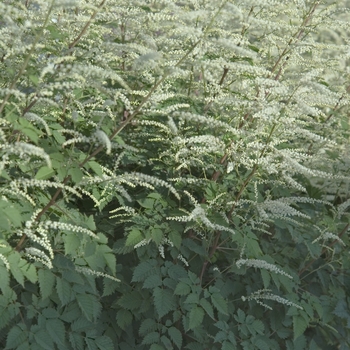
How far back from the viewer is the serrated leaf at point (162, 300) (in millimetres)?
3697

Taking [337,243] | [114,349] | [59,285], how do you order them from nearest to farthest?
[59,285] → [114,349] → [337,243]

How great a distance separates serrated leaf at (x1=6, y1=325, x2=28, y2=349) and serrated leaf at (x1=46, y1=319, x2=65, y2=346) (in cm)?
15

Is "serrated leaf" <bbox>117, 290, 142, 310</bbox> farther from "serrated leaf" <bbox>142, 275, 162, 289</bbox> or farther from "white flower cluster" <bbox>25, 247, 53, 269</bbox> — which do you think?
"white flower cluster" <bbox>25, 247, 53, 269</bbox>

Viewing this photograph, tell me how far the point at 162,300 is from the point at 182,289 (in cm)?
16

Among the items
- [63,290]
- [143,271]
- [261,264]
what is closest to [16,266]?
[63,290]

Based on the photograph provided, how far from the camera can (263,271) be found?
4.05 metres

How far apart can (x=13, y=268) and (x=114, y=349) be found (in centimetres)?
123

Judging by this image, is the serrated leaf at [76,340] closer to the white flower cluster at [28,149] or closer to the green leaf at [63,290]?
the green leaf at [63,290]

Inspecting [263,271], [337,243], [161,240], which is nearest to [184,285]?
[161,240]

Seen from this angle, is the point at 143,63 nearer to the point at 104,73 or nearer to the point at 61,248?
the point at 104,73

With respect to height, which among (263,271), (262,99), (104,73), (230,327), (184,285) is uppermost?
(262,99)

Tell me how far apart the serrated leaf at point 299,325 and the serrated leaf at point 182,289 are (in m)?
0.95

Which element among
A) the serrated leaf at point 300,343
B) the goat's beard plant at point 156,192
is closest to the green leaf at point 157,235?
the goat's beard plant at point 156,192

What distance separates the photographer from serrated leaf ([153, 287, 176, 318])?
370cm
